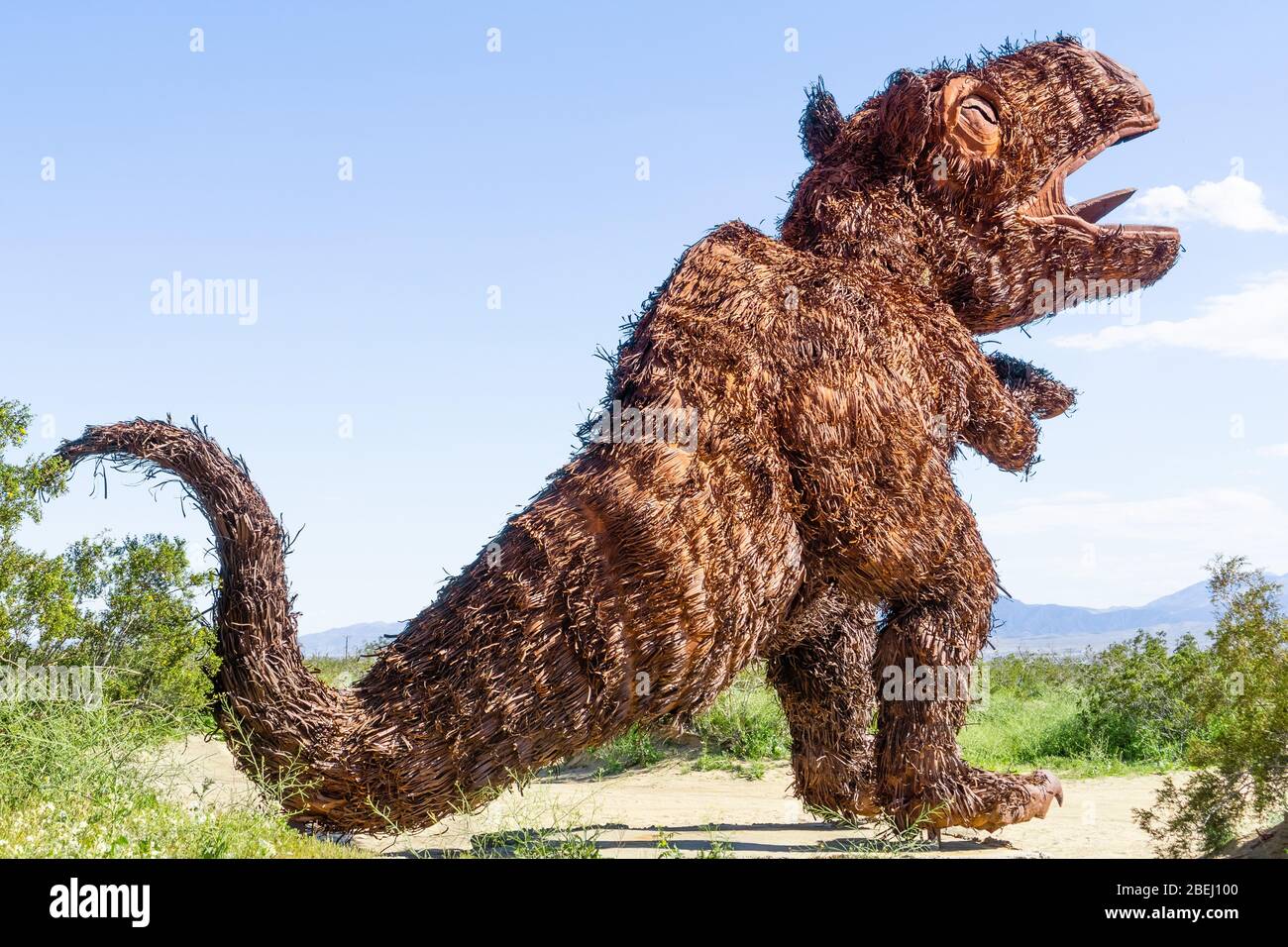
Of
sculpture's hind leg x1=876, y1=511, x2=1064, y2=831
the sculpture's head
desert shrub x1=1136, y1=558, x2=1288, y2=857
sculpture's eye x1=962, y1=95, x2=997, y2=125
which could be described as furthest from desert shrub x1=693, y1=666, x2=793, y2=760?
sculpture's eye x1=962, y1=95, x2=997, y2=125

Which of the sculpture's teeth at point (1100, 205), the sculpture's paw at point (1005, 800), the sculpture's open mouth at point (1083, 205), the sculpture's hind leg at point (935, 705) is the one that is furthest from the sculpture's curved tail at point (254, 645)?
the sculpture's teeth at point (1100, 205)

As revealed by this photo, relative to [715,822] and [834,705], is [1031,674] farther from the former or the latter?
[834,705]

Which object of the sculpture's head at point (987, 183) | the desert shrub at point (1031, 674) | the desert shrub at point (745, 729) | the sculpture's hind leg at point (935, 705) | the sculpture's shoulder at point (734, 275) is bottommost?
the desert shrub at point (1031, 674)

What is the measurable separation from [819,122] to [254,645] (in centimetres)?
409

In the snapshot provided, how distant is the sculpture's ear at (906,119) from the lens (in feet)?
18.8

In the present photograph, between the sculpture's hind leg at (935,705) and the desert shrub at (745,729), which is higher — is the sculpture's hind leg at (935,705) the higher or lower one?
the higher one

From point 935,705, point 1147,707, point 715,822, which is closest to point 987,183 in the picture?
point 935,705

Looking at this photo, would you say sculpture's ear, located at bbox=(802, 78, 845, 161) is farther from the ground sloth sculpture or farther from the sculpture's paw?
the sculpture's paw

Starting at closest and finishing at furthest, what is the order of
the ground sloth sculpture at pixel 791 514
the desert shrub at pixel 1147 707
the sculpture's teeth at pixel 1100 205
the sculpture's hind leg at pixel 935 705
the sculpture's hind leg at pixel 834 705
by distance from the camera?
the ground sloth sculpture at pixel 791 514
the sculpture's hind leg at pixel 935 705
the sculpture's hind leg at pixel 834 705
the sculpture's teeth at pixel 1100 205
the desert shrub at pixel 1147 707

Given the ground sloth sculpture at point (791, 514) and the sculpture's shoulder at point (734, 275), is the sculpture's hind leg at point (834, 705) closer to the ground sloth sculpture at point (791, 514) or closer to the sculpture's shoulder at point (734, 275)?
the ground sloth sculpture at point (791, 514)

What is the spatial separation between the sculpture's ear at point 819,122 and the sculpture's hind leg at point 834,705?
257cm
